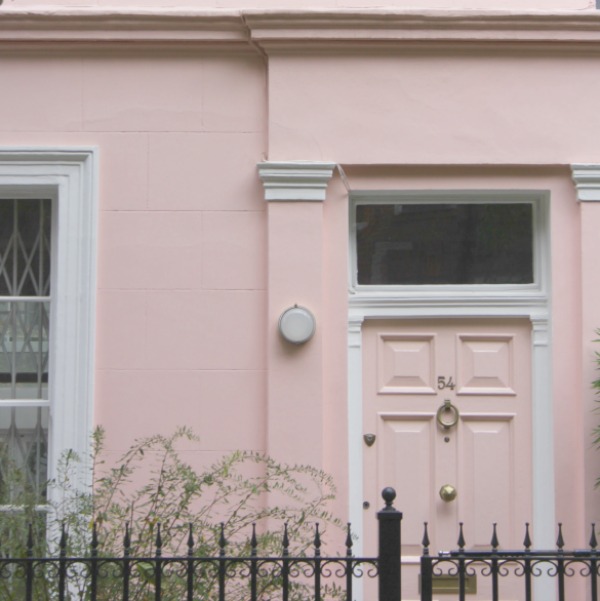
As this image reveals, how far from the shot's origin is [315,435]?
678 cm

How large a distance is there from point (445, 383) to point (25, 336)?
2651 millimetres

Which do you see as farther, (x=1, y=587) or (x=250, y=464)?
(x=250, y=464)

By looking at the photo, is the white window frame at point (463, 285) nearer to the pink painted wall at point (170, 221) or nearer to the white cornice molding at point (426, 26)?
the pink painted wall at point (170, 221)

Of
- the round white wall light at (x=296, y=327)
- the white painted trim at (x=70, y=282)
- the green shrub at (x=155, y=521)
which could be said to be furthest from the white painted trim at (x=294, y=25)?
the green shrub at (x=155, y=521)

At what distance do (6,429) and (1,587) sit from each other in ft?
6.28

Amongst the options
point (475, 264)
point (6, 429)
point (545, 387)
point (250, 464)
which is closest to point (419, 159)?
point (475, 264)

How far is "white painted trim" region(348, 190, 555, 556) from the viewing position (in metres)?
6.95

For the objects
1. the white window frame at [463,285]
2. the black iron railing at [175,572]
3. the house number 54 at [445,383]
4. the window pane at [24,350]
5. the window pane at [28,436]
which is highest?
the white window frame at [463,285]

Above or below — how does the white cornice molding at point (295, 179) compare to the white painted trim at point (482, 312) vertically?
above

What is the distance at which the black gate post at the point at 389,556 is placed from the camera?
16.6ft

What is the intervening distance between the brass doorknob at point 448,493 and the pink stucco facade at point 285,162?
273 millimetres

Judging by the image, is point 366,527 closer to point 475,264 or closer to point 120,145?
point 475,264

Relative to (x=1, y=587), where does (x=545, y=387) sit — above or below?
above

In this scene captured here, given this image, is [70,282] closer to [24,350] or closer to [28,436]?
[24,350]
